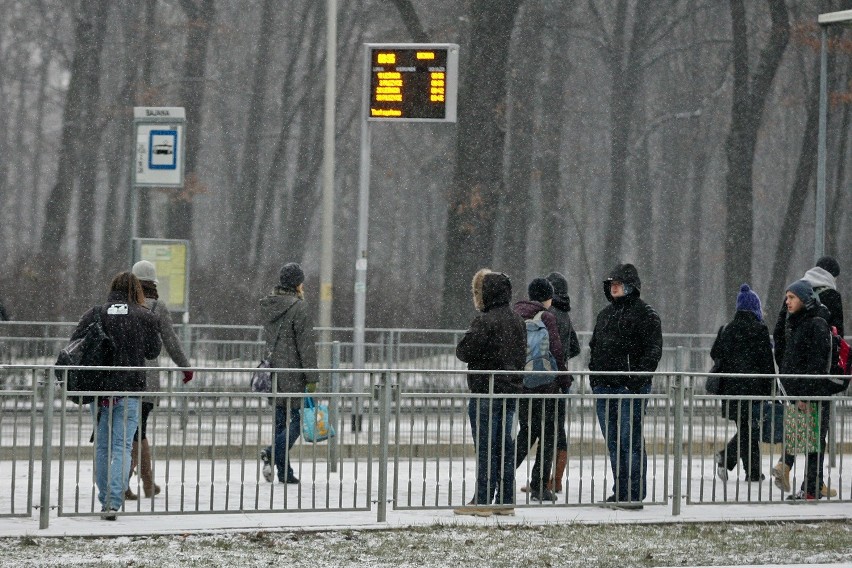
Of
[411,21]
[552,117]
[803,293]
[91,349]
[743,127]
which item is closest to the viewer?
[91,349]

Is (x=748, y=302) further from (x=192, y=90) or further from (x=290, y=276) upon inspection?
(x=192, y=90)

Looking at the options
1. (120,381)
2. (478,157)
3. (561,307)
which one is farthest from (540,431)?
(478,157)

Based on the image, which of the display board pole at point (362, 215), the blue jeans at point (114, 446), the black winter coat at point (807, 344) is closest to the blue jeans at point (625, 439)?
the black winter coat at point (807, 344)

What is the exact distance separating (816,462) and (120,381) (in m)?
4.84

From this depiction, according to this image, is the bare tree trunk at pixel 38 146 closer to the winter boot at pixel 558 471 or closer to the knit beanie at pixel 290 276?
the knit beanie at pixel 290 276

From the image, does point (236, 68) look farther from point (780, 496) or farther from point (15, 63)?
point (780, 496)

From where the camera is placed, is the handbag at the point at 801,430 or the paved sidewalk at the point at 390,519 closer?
the paved sidewalk at the point at 390,519

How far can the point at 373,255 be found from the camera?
114ft

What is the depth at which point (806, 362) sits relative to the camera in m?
13.0

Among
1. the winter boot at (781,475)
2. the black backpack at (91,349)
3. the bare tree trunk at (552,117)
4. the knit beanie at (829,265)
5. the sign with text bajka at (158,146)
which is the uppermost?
the bare tree trunk at (552,117)

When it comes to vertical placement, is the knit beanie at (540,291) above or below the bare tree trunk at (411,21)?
below

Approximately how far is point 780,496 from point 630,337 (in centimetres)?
152

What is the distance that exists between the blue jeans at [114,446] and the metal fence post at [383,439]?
151 cm

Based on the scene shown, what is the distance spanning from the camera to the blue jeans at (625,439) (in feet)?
38.5
